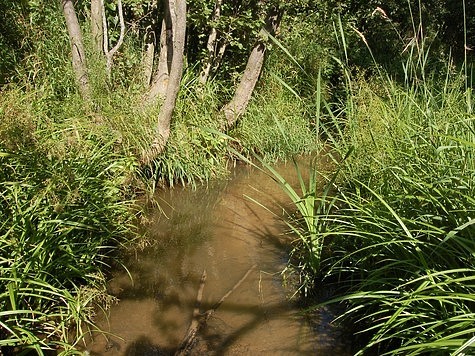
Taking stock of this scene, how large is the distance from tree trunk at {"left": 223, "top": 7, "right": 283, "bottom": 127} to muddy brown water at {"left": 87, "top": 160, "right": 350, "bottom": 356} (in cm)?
145

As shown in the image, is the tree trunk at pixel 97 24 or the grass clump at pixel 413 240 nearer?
the grass clump at pixel 413 240

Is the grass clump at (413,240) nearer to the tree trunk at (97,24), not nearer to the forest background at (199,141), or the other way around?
the forest background at (199,141)

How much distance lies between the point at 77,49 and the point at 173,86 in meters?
0.96

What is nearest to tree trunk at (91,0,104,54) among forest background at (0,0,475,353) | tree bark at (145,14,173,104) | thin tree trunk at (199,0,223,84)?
forest background at (0,0,475,353)

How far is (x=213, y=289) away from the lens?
3.48 metres

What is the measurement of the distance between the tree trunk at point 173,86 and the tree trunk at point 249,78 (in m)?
1.20

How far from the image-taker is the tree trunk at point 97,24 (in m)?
4.76

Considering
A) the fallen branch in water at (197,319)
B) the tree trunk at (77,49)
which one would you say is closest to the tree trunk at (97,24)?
the tree trunk at (77,49)

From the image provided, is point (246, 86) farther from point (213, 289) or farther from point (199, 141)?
point (213, 289)

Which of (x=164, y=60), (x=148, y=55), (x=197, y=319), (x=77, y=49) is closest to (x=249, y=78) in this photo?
(x=164, y=60)

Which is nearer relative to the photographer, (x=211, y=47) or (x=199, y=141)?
(x=199, y=141)

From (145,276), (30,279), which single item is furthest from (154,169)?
(30,279)

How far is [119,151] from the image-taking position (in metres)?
4.19

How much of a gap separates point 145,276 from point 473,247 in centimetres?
230
